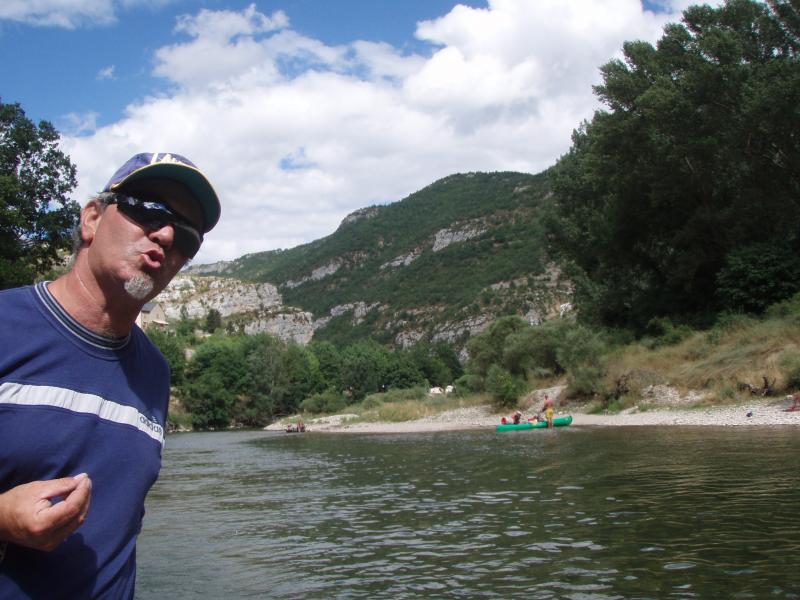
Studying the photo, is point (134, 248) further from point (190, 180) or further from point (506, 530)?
point (506, 530)

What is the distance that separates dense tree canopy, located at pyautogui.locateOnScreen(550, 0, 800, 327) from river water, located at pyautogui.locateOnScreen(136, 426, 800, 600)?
1914 cm

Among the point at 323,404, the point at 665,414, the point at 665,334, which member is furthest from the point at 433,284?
the point at 665,414

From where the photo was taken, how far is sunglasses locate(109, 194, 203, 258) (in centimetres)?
181

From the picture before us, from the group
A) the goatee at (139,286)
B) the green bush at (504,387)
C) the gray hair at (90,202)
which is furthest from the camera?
the green bush at (504,387)

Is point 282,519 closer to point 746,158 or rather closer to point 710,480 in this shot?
point 710,480

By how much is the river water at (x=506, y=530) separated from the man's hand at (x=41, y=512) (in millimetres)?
5722

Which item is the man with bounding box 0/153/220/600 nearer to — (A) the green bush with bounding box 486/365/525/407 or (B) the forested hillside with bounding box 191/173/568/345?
(A) the green bush with bounding box 486/365/525/407

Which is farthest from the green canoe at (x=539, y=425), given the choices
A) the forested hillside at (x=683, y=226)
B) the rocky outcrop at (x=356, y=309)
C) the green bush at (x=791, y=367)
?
the rocky outcrop at (x=356, y=309)

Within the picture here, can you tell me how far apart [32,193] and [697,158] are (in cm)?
3186

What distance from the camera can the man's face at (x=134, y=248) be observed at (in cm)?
175

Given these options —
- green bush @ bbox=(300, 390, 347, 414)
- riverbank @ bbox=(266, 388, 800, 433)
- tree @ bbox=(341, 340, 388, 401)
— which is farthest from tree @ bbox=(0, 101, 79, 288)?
tree @ bbox=(341, 340, 388, 401)

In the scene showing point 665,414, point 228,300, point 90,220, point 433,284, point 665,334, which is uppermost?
point 228,300

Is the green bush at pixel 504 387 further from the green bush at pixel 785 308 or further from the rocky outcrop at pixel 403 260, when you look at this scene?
the rocky outcrop at pixel 403 260

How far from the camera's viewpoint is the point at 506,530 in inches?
371
